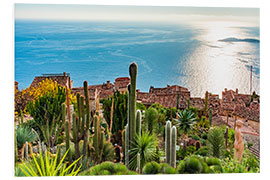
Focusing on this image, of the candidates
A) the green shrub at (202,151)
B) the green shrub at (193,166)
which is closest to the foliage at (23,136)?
the green shrub at (193,166)

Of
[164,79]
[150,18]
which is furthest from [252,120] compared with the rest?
[150,18]

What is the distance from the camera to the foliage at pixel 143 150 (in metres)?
6.54

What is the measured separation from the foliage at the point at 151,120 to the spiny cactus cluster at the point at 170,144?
0.40m

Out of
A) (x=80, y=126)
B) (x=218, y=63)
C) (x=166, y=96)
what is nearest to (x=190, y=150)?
(x=166, y=96)

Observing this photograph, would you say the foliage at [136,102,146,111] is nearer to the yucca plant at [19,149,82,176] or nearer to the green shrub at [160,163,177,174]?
the green shrub at [160,163,177,174]

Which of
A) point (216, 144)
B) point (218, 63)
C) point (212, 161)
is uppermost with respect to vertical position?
point (218, 63)

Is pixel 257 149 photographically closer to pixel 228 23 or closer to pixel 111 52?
pixel 228 23

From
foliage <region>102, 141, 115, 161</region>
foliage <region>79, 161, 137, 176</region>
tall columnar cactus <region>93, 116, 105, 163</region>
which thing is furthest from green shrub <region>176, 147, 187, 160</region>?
tall columnar cactus <region>93, 116, 105, 163</region>

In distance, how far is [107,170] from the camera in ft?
20.9

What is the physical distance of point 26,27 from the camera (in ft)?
20.6

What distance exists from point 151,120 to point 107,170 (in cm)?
133

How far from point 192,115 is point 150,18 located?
214cm

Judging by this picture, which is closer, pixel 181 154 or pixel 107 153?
pixel 107 153

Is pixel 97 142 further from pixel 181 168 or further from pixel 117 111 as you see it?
pixel 181 168
